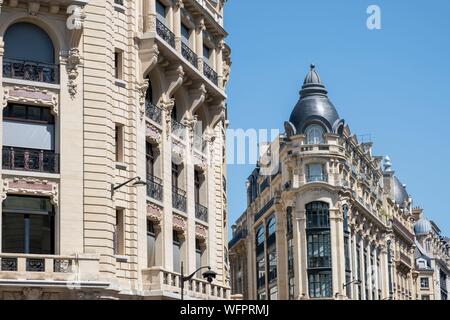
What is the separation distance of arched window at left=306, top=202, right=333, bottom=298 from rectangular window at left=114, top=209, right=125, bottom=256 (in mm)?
67088

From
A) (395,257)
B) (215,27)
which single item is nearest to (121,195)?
(215,27)

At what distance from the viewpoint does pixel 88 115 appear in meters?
38.7

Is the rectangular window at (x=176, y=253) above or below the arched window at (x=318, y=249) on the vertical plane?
below

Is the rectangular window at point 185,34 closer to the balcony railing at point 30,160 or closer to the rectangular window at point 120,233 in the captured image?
the rectangular window at point 120,233

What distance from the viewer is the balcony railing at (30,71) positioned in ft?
124

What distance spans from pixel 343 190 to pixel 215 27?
5742 cm

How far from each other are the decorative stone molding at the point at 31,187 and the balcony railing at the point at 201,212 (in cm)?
1228

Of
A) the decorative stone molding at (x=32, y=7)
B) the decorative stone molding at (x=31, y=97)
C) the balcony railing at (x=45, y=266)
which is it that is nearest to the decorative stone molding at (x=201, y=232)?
the balcony railing at (x=45, y=266)

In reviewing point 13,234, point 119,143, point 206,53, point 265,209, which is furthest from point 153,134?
point 265,209

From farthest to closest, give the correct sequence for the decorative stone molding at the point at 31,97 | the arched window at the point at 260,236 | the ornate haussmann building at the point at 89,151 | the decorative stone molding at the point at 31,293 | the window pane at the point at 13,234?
the arched window at the point at 260,236 → the decorative stone molding at the point at 31,97 → the ornate haussmann building at the point at 89,151 → the window pane at the point at 13,234 → the decorative stone molding at the point at 31,293

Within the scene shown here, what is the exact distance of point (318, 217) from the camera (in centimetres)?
10788

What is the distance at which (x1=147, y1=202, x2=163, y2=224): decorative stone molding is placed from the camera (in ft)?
141
